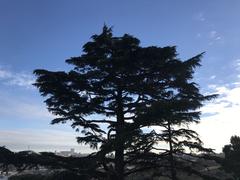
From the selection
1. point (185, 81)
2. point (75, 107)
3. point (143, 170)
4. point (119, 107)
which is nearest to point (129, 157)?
point (143, 170)

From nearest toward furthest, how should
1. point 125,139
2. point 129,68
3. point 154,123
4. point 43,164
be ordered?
point 125,139 → point 154,123 → point 43,164 → point 129,68

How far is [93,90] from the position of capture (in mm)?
16703

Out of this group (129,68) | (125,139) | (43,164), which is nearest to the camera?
(125,139)

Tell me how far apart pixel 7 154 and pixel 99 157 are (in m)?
4.36

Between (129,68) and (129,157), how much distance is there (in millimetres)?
4412

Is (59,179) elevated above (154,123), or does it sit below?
below

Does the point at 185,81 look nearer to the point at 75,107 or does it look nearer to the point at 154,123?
the point at 154,123

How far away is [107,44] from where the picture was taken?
17.0 meters

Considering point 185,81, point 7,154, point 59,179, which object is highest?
point 185,81

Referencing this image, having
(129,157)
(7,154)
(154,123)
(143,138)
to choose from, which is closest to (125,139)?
(143,138)

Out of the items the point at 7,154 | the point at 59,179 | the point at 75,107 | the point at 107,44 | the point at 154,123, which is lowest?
the point at 59,179

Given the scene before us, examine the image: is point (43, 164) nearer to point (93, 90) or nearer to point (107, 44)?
point (93, 90)

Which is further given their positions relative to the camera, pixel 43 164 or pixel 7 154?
pixel 43 164

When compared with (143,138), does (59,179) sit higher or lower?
lower
